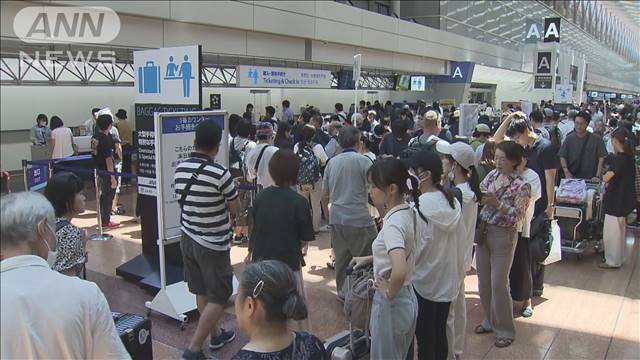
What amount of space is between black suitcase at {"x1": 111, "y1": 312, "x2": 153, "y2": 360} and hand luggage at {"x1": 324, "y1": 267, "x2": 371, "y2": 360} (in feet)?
3.87

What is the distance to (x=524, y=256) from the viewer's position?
191 inches

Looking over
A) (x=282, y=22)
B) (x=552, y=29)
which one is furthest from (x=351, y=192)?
(x=552, y=29)

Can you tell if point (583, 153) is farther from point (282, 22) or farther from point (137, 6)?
point (282, 22)

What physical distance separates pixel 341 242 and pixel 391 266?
89.6 inches

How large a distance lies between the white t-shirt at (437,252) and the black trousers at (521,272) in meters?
1.69

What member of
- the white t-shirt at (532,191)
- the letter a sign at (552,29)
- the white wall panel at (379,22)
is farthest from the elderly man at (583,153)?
the letter a sign at (552,29)

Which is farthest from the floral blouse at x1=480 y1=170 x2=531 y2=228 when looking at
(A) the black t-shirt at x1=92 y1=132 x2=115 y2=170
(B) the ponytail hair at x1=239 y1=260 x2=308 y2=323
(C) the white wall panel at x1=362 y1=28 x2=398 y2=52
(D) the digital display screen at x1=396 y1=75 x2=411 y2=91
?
(D) the digital display screen at x1=396 y1=75 x2=411 y2=91

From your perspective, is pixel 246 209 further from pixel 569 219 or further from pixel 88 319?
pixel 88 319

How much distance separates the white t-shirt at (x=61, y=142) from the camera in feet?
34.5

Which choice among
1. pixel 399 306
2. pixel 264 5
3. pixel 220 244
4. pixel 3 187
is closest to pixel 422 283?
pixel 399 306

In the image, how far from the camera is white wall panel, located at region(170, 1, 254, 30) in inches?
518

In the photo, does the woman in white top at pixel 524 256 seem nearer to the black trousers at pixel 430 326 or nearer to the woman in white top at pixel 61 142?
the black trousers at pixel 430 326

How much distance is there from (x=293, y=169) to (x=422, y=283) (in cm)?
120

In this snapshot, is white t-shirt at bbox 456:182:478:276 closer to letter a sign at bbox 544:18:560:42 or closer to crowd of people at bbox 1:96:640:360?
crowd of people at bbox 1:96:640:360
